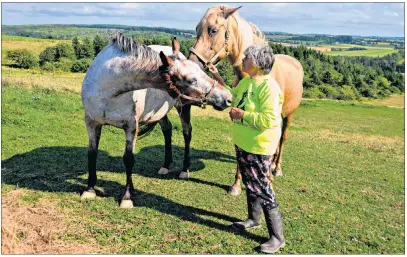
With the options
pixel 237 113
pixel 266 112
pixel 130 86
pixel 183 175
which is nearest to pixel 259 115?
pixel 266 112

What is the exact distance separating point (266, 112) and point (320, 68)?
7629cm

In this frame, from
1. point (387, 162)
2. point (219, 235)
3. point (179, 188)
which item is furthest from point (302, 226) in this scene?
point (387, 162)

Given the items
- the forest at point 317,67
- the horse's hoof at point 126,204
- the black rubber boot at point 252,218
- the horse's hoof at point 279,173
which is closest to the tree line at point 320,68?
the forest at point 317,67

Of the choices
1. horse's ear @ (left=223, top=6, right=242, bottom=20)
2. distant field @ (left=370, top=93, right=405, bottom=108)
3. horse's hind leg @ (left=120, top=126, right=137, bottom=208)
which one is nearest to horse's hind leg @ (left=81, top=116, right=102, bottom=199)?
horse's hind leg @ (left=120, top=126, right=137, bottom=208)

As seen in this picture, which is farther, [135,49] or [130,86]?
[130,86]

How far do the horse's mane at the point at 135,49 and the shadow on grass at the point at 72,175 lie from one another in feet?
6.88

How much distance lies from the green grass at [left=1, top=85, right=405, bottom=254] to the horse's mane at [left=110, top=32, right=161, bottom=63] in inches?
80.4

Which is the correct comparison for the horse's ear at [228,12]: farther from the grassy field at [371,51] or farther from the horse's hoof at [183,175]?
the grassy field at [371,51]

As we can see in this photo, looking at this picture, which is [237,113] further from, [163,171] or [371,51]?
[371,51]

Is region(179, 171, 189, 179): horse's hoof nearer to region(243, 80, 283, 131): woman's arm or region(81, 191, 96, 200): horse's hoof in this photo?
region(81, 191, 96, 200): horse's hoof

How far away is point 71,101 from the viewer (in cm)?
1220

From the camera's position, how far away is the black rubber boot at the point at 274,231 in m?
3.86

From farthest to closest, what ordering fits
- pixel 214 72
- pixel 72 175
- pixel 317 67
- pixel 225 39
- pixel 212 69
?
pixel 317 67
pixel 72 175
pixel 225 39
pixel 212 69
pixel 214 72

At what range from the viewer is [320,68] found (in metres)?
74.8
